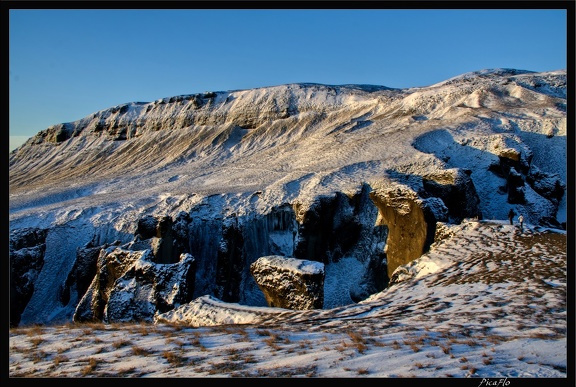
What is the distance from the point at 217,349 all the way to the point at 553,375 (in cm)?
553

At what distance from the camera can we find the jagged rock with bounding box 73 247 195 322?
21328 millimetres

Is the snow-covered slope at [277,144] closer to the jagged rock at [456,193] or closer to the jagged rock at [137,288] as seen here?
the jagged rock at [456,193]

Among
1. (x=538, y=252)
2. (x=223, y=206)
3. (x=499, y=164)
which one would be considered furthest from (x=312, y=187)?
(x=538, y=252)

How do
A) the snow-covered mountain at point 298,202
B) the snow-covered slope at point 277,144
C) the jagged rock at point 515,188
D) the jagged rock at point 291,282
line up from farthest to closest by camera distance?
1. the snow-covered slope at point 277,144
2. the jagged rock at point 515,188
3. the snow-covered mountain at point 298,202
4. the jagged rock at point 291,282

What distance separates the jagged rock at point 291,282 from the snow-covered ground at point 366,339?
427 cm

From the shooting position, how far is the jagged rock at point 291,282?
753 inches

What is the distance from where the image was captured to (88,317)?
24.8 metres

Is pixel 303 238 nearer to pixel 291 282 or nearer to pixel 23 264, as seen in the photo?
pixel 291 282

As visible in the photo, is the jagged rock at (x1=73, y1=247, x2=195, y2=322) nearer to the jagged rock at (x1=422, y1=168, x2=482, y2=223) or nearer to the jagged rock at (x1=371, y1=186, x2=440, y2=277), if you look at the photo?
the jagged rock at (x1=371, y1=186, x2=440, y2=277)

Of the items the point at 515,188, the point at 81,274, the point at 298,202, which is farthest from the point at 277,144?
the point at 81,274

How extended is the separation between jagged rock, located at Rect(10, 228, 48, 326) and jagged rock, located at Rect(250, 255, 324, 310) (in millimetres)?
15892

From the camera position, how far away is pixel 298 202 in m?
31.3
